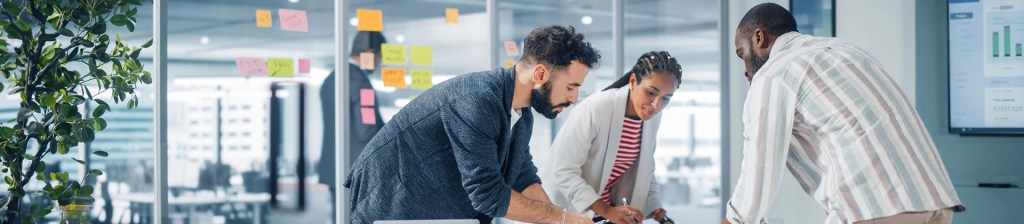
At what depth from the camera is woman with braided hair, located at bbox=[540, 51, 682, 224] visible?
3578 mm

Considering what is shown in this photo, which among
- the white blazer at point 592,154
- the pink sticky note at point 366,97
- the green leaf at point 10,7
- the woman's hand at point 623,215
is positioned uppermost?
the green leaf at point 10,7

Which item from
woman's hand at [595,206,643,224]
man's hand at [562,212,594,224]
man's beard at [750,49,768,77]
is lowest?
woman's hand at [595,206,643,224]

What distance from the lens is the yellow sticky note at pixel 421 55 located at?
17.7ft

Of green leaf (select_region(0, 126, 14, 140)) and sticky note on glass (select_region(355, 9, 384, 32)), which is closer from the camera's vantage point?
green leaf (select_region(0, 126, 14, 140))

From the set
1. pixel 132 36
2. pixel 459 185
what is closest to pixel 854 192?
pixel 459 185

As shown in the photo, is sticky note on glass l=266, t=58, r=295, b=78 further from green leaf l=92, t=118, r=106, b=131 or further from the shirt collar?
the shirt collar

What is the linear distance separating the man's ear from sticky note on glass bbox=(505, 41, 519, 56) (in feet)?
10.2

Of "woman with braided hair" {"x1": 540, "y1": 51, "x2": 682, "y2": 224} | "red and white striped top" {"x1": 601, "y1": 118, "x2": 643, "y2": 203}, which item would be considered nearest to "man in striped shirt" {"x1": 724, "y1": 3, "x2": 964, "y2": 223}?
"woman with braided hair" {"x1": 540, "y1": 51, "x2": 682, "y2": 224}

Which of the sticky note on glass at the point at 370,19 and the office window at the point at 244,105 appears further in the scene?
the sticky note on glass at the point at 370,19

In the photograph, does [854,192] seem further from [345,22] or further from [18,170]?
[345,22]

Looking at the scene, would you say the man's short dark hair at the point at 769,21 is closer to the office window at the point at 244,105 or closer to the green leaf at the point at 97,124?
the green leaf at the point at 97,124

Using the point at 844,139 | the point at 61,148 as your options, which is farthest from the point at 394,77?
the point at 844,139

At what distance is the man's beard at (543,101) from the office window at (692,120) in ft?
14.1

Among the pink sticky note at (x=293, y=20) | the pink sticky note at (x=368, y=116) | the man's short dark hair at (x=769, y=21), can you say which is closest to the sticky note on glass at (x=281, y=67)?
the pink sticky note at (x=293, y=20)
